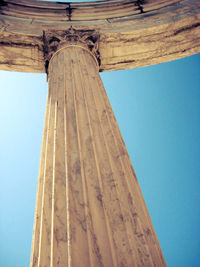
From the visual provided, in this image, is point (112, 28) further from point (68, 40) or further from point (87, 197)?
point (87, 197)

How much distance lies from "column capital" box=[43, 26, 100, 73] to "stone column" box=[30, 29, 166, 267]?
379 inches

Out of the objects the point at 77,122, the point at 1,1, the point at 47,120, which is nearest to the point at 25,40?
the point at 1,1

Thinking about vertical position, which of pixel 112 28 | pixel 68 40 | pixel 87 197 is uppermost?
pixel 112 28

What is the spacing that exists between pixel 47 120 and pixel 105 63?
1694 cm

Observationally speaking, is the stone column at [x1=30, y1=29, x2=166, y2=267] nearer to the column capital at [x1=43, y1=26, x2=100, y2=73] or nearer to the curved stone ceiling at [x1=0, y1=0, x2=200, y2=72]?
the column capital at [x1=43, y1=26, x2=100, y2=73]

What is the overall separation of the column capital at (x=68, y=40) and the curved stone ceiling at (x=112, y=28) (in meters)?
1.19

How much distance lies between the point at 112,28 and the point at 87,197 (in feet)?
76.5

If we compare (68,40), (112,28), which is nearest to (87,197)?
(68,40)

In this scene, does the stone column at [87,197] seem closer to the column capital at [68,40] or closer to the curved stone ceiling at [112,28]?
the column capital at [68,40]

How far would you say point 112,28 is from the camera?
27.4m

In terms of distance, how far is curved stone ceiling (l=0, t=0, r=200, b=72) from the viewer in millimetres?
26328

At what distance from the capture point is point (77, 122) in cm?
1315

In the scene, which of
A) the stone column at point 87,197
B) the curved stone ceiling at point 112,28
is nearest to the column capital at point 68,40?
the curved stone ceiling at point 112,28

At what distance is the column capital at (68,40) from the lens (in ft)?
75.0
